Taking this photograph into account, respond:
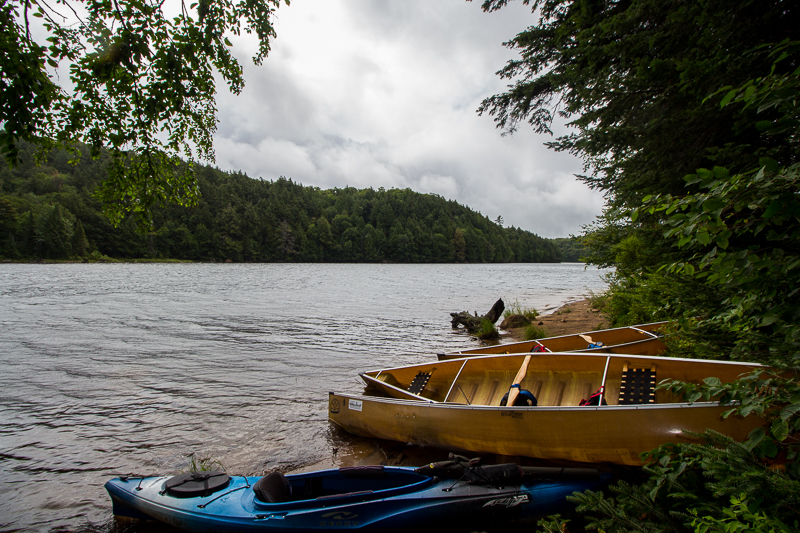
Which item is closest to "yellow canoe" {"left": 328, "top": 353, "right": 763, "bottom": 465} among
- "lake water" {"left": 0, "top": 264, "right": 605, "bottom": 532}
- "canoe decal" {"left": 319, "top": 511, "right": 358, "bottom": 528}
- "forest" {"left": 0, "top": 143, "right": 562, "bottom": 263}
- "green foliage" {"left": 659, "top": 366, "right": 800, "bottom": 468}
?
"green foliage" {"left": 659, "top": 366, "right": 800, "bottom": 468}

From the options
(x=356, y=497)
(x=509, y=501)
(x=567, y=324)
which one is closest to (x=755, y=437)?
(x=509, y=501)

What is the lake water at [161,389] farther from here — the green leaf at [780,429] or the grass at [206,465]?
the green leaf at [780,429]

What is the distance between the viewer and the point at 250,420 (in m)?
7.92

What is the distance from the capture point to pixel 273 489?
4.36 meters

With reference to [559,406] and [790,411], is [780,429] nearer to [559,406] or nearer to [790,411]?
[790,411]

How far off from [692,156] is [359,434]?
22.8 ft

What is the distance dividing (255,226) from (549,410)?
121428mm

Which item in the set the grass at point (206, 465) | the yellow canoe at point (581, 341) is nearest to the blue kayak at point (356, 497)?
the grass at point (206, 465)

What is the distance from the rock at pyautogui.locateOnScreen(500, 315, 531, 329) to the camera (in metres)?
18.6

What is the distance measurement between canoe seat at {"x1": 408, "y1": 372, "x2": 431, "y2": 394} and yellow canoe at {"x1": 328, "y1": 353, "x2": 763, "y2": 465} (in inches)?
1.5

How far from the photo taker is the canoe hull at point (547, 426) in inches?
163

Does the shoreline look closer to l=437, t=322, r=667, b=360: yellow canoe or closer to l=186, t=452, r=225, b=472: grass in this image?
l=437, t=322, r=667, b=360: yellow canoe

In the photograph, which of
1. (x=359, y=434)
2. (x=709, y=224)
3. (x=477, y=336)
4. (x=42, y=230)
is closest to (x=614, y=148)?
(x=709, y=224)

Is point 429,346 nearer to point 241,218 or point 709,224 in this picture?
point 709,224
